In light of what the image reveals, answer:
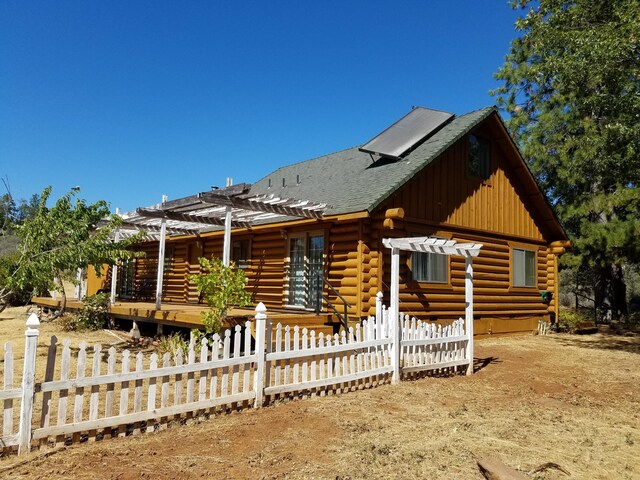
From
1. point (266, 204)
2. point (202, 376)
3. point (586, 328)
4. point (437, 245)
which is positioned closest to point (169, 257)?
point (266, 204)

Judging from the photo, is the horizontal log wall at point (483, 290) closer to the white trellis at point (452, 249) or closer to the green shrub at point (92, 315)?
the white trellis at point (452, 249)

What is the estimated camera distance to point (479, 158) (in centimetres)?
1633

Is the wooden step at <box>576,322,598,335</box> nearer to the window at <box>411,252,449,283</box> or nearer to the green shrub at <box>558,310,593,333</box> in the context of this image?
the green shrub at <box>558,310,593,333</box>

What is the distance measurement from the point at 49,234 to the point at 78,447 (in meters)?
4.11

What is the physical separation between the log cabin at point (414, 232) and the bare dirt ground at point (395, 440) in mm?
4723

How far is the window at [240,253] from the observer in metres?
17.0

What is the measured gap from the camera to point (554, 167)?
82.7ft

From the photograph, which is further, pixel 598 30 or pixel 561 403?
pixel 598 30

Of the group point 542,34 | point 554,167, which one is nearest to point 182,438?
point 542,34

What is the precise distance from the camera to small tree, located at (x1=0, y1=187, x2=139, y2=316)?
314 inches

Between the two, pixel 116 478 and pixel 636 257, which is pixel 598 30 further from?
pixel 116 478

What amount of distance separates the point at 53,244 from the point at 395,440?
6.33 metres

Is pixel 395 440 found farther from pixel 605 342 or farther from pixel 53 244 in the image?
pixel 605 342

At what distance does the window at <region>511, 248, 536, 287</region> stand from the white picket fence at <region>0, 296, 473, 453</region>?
835cm
